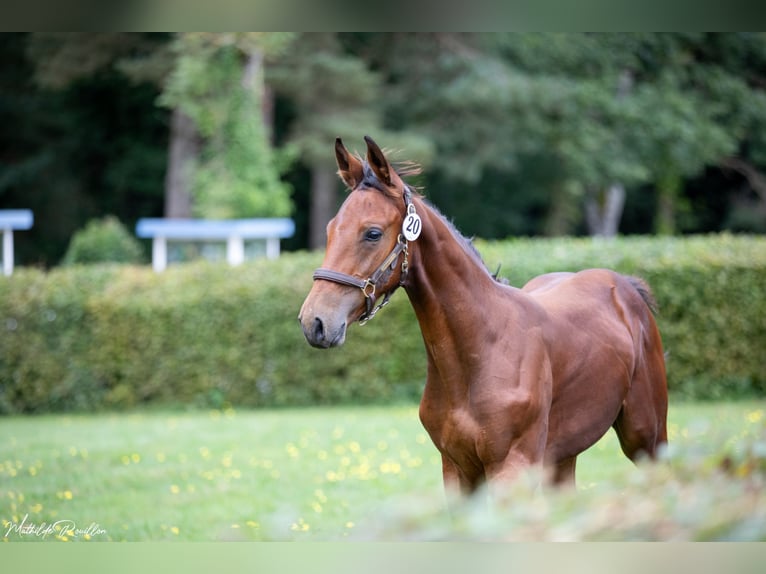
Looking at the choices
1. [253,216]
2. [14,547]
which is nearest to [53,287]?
[253,216]

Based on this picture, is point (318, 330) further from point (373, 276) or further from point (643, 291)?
point (643, 291)

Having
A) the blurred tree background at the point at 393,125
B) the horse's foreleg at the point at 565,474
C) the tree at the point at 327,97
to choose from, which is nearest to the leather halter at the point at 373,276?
the horse's foreleg at the point at 565,474

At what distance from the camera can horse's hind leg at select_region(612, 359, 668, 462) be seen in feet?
15.2

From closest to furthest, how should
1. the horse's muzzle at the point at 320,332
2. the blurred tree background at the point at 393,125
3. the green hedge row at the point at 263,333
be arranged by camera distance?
the horse's muzzle at the point at 320,332 → the green hedge row at the point at 263,333 → the blurred tree background at the point at 393,125

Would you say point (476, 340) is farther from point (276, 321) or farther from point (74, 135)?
point (74, 135)

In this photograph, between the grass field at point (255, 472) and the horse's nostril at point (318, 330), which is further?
the horse's nostril at point (318, 330)

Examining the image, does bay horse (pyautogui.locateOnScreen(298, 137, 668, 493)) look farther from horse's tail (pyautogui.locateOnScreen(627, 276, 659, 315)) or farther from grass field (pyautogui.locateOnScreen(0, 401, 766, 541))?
horse's tail (pyautogui.locateOnScreen(627, 276, 659, 315))

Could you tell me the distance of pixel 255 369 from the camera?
12016 mm

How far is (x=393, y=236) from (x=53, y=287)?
9.88 metres

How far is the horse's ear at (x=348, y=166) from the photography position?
3574mm

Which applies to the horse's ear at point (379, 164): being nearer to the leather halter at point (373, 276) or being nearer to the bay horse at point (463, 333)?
the bay horse at point (463, 333)

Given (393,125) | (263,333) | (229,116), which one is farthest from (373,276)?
(393,125)

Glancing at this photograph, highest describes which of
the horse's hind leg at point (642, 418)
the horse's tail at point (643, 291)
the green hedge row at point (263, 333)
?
the horse's tail at point (643, 291)
